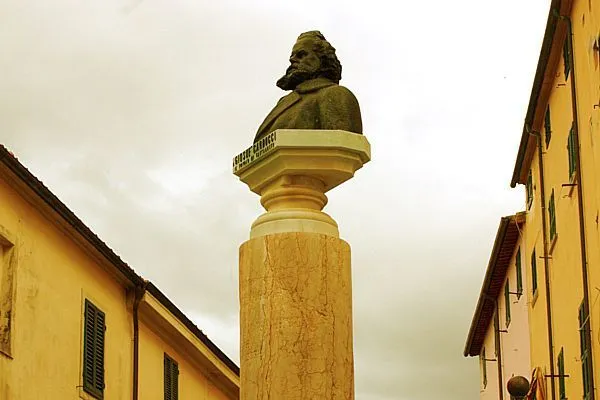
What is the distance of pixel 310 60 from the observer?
11516mm

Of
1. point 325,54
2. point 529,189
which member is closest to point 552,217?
point 529,189

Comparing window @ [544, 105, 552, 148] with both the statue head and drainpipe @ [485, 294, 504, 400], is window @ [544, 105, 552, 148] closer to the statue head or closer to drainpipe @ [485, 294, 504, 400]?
drainpipe @ [485, 294, 504, 400]

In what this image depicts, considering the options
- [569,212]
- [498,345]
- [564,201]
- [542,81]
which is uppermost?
[542,81]

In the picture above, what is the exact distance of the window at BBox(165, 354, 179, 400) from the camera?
1150 inches

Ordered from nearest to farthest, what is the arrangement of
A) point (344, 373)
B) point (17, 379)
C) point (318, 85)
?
point (344, 373), point (318, 85), point (17, 379)

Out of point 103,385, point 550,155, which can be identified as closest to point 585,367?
point 550,155

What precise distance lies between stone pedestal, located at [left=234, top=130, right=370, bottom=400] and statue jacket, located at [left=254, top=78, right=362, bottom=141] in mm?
301

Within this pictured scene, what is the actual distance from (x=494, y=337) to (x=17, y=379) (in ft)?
75.7

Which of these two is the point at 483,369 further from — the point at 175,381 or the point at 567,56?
the point at 567,56

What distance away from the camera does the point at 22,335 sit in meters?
21.3

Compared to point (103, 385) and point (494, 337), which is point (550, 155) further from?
point (494, 337)

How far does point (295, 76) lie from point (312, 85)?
20 centimetres

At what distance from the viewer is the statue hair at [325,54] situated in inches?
452

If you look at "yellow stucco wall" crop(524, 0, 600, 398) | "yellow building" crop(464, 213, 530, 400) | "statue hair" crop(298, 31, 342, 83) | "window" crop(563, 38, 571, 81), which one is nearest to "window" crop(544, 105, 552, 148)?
"yellow stucco wall" crop(524, 0, 600, 398)
